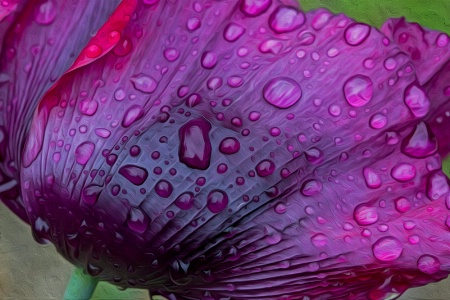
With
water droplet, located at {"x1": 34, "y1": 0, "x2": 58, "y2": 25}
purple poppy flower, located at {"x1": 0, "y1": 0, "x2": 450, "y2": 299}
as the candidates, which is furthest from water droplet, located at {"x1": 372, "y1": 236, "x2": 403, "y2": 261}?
water droplet, located at {"x1": 34, "y1": 0, "x2": 58, "y2": 25}

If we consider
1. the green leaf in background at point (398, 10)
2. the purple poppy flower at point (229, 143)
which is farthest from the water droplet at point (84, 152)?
the green leaf in background at point (398, 10)

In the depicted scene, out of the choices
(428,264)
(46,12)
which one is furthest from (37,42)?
(428,264)

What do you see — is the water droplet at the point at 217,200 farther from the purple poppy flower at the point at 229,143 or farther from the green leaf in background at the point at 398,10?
the green leaf in background at the point at 398,10

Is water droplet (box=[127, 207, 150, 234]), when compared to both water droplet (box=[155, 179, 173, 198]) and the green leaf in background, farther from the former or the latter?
the green leaf in background

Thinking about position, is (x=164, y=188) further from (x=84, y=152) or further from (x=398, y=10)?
(x=398, y=10)
